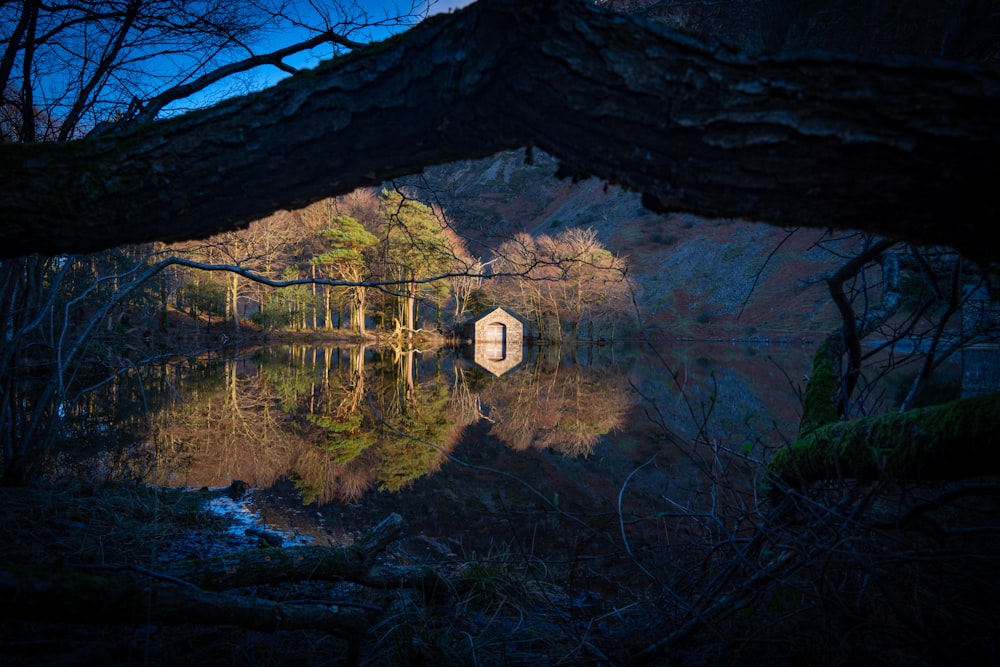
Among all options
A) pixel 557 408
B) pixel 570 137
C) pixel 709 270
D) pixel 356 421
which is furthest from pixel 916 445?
pixel 709 270

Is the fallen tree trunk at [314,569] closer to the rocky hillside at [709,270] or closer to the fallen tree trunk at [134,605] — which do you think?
the fallen tree trunk at [134,605]

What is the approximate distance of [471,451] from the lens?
9.85 m

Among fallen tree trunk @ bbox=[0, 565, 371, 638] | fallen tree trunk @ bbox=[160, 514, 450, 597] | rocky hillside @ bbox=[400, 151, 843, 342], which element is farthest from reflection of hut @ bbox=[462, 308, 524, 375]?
fallen tree trunk @ bbox=[0, 565, 371, 638]

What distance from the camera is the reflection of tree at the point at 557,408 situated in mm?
10625

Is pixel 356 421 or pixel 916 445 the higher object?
pixel 916 445

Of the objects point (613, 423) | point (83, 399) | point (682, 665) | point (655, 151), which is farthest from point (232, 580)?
point (83, 399)

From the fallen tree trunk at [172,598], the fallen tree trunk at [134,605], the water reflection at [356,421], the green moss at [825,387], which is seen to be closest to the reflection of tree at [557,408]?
the water reflection at [356,421]

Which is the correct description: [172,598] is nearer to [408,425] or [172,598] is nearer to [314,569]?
[314,569]

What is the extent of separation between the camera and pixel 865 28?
6.69 feet

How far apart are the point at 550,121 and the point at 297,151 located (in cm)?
75

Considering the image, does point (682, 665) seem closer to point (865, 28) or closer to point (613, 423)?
point (865, 28)

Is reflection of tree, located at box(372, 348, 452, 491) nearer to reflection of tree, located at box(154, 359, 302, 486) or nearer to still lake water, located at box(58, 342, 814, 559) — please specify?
still lake water, located at box(58, 342, 814, 559)

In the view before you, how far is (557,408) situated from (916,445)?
11.9m

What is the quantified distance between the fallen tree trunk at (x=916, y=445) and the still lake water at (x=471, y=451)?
0.37m
